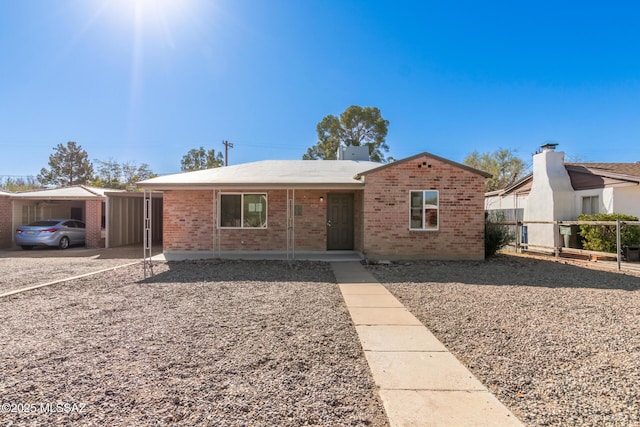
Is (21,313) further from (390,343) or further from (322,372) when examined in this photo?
(390,343)

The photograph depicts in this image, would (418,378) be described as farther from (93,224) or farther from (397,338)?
(93,224)

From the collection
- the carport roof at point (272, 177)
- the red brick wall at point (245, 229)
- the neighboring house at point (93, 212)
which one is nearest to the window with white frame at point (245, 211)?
the red brick wall at point (245, 229)

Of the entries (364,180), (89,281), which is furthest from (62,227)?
(364,180)

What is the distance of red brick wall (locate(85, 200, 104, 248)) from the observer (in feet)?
48.1

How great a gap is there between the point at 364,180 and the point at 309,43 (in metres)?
5.90

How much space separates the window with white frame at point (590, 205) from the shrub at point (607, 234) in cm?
99

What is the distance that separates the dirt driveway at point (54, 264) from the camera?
7746mm

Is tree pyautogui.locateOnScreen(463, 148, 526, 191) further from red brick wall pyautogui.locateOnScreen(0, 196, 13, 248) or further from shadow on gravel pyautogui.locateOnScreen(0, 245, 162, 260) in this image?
red brick wall pyautogui.locateOnScreen(0, 196, 13, 248)

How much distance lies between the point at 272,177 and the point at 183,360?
8.07 metres

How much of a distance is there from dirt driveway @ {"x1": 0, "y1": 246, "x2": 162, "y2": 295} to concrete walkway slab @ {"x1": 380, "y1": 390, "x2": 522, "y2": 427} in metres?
7.74

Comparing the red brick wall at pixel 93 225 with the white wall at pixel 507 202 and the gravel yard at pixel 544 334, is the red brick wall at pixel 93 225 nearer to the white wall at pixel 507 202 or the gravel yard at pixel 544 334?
the gravel yard at pixel 544 334

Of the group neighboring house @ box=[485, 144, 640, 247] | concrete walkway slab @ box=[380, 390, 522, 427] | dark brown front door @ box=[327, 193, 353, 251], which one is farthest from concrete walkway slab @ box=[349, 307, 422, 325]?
neighboring house @ box=[485, 144, 640, 247]

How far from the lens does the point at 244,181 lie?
10.3m

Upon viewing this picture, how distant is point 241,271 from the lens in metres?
8.77
